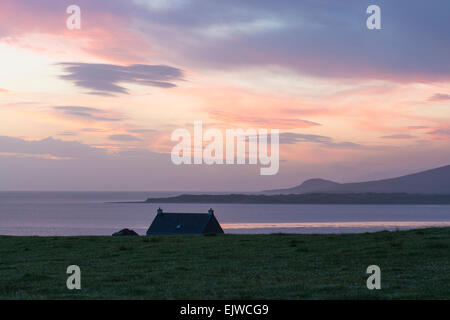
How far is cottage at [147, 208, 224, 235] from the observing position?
84188mm

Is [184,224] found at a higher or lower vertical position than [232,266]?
higher

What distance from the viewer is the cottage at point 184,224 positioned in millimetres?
84188

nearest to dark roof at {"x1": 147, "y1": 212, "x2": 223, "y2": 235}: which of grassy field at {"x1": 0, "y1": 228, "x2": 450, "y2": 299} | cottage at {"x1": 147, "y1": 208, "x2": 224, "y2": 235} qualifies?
cottage at {"x1": 147, "y1": 208, "x2": 224, "y2": 235}

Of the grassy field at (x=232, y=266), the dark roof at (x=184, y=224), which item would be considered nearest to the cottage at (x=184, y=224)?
the dark roof at (x=184, y=224)

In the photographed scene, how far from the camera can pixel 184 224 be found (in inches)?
3346

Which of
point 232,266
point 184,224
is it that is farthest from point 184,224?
point 232,266

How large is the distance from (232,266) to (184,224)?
60.9 meters

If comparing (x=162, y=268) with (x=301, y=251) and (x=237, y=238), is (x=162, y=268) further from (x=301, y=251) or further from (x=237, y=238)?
(x=237, y=238)

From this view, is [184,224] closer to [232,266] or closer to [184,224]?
[184,224]

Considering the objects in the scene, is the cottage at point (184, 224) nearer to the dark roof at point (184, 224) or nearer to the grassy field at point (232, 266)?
the dark roof at point (184, 224)

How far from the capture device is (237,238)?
36.2m

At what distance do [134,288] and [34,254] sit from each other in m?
14.6

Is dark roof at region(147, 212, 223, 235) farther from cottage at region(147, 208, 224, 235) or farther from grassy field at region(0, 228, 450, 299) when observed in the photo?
grassy field at region(0, 228, 450, 299)
